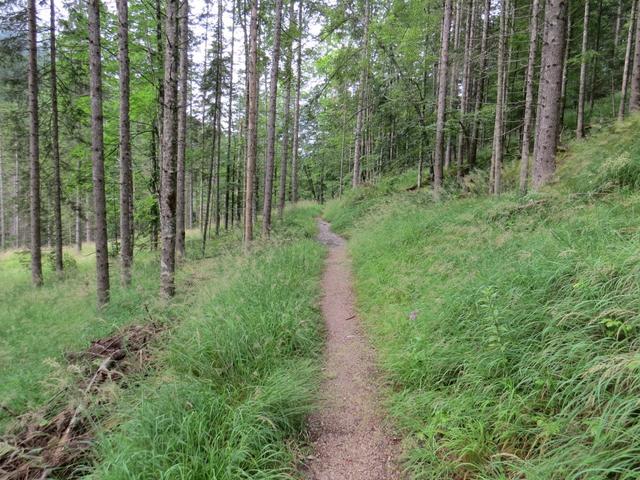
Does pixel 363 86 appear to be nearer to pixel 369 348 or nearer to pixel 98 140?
pixel 98 140

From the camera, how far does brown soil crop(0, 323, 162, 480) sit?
2498 millimetres

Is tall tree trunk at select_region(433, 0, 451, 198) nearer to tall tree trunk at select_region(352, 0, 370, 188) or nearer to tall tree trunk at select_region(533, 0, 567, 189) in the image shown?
tall tree trunk at select_region(352, 0, 370, 188)

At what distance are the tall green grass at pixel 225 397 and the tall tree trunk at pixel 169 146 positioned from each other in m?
1.71

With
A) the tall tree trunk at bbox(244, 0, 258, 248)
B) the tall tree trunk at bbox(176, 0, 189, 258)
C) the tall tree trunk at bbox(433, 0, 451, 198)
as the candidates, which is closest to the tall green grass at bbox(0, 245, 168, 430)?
the tall tree trunk at bbox(176, 0, 189, 258)

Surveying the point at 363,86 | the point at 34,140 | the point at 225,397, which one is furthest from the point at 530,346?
the point at 363,86

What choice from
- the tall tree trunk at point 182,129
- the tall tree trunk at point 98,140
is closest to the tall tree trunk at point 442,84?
the tall tree trunk at point 182,129

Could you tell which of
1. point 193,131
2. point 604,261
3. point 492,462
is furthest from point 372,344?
point 193,131

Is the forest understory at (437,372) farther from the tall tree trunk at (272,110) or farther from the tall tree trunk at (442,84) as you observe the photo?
the tall tree trunk at (272,110)

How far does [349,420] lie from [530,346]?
1.69 m

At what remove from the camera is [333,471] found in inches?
97.1

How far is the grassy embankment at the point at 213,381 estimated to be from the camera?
2281 millimetres

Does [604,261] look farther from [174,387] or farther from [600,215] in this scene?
[174,387]

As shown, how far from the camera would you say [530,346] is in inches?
100

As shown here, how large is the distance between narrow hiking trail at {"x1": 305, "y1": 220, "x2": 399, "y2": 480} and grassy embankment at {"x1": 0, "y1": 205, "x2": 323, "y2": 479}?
0.21 metres
